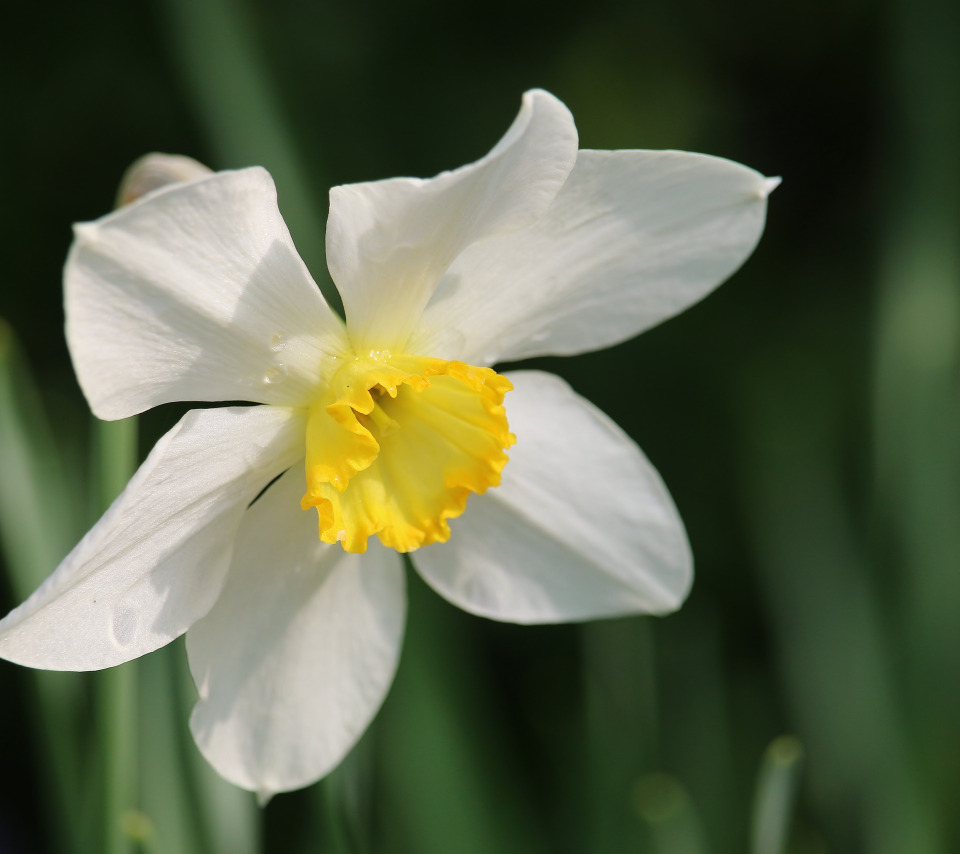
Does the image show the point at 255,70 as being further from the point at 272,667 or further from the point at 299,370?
the point at 272,667

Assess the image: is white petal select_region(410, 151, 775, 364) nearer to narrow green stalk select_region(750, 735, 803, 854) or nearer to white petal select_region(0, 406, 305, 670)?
white petal select_region(0, 406, 305, 670)

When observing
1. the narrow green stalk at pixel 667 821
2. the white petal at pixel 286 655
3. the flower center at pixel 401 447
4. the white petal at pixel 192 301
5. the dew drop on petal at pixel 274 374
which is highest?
the white petal at pixel 192 301

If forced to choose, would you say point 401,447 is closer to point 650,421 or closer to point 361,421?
point 361,421

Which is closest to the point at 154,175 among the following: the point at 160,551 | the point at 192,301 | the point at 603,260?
the point at 192,301

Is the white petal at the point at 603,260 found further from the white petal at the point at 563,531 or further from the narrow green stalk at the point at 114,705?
the narrow green stalk at the point at 114,705

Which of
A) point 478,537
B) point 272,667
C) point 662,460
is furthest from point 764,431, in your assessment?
point 272,667

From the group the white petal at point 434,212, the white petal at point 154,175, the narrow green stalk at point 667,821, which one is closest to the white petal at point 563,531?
the white petal at point 434,212
